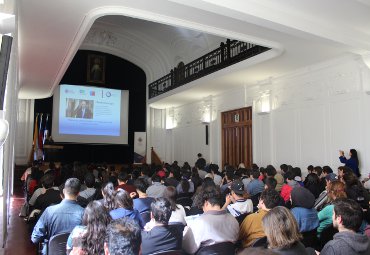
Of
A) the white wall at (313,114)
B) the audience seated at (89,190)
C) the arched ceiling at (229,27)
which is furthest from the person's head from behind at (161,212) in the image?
the white wall at (313,114)

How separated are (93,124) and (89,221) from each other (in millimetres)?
12731

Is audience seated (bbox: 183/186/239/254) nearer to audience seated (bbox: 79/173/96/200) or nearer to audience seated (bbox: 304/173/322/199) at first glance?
audience seated (bbox: 79/173/96/200)

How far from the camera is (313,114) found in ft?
28.6

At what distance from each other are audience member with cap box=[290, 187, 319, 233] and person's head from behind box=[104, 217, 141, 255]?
2062mm

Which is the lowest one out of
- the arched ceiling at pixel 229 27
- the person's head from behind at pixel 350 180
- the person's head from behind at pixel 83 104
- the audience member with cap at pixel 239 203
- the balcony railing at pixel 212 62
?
the audience member with cap at pixel 239 203

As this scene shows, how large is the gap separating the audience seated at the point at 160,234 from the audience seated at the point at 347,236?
114 centimetres

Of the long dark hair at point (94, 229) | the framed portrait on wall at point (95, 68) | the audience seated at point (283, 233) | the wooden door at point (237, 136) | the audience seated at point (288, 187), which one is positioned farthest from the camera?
the framed portrait on wall at point (95, 68)

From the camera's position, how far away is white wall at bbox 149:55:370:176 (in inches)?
298

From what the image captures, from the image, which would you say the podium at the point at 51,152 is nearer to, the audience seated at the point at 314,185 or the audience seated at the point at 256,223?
the audience seated at the point at 314,185

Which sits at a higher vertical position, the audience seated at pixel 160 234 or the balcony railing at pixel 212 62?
the balcony railing at pixel 212 62

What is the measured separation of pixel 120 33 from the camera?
1482 cm

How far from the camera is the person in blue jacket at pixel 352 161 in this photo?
730cm

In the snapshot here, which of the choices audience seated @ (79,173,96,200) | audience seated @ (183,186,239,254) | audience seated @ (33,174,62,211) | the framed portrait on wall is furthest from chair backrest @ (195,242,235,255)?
the framed portrait on wall

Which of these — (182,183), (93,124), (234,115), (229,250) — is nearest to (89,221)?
(229,250)
